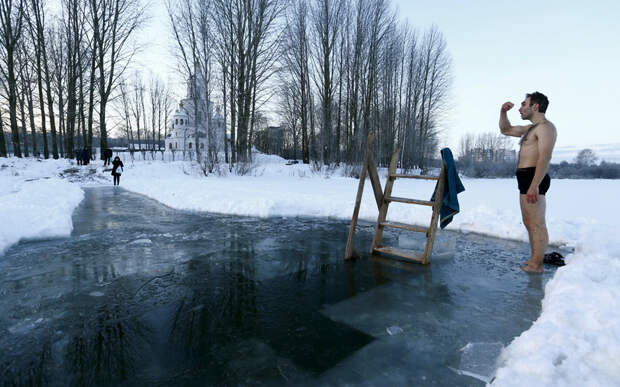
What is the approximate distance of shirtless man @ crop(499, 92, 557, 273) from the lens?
3748mm

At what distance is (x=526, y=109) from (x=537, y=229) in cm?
150

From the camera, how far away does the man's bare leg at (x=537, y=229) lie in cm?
399

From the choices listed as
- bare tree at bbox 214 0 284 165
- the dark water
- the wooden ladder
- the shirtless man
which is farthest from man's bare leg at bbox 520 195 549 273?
bare tree at bbox 214 0 284 165

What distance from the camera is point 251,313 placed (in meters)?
2.86

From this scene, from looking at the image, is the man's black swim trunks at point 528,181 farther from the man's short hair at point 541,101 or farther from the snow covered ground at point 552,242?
the snow covered ground at point 552,242

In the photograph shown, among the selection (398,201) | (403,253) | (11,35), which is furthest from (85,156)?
(403,253)

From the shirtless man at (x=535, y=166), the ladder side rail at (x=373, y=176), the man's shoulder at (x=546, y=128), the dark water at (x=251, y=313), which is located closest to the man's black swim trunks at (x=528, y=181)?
the shirtless man at (x=535, y=166)

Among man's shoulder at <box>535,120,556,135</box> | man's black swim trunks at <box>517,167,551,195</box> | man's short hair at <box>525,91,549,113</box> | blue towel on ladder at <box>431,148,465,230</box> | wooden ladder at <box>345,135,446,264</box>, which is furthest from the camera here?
wooden ladder at <box>345,135,446,264</box>

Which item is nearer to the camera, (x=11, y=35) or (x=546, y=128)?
(x=546, y=128)

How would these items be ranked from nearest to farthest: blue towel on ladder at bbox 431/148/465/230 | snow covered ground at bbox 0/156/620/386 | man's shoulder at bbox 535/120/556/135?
1. snow covered ground at bbox 0/156/620/386
2. man's shoulder at bbox 535/120/556/135
3. blue towel on ladder at bbox 431/148/465/230

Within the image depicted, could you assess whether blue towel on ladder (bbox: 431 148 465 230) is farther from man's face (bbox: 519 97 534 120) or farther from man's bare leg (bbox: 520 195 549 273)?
man's face (bbox: 519 97 534 120)

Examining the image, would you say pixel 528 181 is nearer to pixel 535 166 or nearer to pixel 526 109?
pixel 535 166

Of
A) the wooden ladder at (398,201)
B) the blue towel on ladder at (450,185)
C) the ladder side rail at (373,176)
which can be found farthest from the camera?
the ladder side rail at (373,176)

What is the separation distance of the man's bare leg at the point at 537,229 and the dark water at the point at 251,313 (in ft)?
0.63
